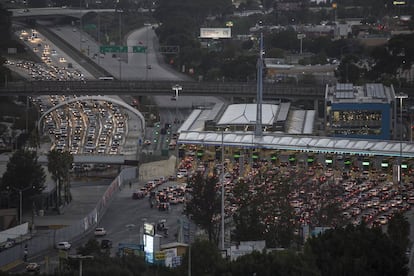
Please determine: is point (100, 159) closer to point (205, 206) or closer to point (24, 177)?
point (24, 177)

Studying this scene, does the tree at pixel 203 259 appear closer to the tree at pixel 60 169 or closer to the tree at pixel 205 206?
the tree at pixel 205 206

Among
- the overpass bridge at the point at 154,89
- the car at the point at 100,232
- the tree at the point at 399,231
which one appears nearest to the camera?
the tree at the point at 399,231

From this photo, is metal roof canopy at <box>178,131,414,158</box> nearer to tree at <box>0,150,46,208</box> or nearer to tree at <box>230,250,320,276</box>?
tree at <box>0,150,46,208</box>

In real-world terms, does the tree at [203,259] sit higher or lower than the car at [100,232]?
higher

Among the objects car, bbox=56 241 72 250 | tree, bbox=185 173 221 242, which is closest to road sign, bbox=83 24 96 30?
tree, bbox=185 173 221 242

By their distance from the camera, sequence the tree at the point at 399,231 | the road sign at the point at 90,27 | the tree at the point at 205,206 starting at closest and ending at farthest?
the tree at the point at 399,231, the tree at the point at 205,206, the road sign at the point at 90,27

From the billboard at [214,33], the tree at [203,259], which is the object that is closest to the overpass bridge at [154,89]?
the billboard at [214,33]
